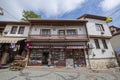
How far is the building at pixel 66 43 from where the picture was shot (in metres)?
12.6

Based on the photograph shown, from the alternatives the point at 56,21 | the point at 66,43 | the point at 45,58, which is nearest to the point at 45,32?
the point at 56,21

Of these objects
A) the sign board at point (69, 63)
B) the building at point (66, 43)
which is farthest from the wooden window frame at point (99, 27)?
the sign board at point (69, 63)

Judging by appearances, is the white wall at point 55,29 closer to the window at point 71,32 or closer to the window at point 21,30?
the window at point 71,32

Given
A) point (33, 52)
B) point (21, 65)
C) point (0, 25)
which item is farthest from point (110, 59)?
point (0, 25)

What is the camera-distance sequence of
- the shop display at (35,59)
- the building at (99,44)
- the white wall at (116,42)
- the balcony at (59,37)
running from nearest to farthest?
the shop display at (35,59), the balcony at (59,37), the building at (99,44), the white wall at (116,42)

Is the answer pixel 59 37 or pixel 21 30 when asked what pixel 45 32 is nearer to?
pixel 59 37

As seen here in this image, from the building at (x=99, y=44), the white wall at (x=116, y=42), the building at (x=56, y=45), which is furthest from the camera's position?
the white wall at (x=116, y=42)

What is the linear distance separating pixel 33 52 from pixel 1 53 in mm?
4779

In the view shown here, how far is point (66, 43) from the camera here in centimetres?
1302

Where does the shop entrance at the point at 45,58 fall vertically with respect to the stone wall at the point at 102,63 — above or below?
above

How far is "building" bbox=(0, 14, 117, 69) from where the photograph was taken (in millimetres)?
12633

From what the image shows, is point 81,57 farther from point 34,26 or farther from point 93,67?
point 34,26

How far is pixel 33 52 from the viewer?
13078 millimetres

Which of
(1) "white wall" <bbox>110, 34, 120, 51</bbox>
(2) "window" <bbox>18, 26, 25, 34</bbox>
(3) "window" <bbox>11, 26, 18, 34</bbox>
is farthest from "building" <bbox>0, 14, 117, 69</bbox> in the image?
(1) "white wall" <bbox>110, 34, 120, 51</bbox>
